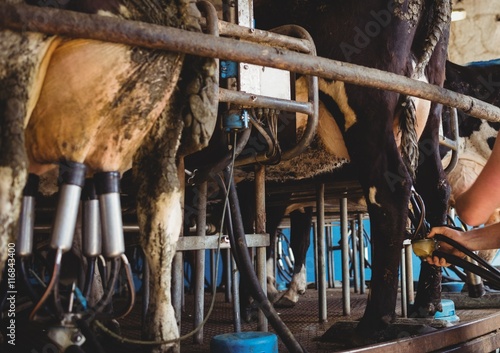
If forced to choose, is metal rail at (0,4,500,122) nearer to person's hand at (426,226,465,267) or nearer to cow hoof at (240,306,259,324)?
person's hand at (426,226,465,267)

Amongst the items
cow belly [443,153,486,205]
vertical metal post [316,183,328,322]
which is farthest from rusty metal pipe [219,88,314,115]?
cow belly [443,153,486,205]

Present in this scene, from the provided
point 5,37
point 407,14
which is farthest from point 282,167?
point 5,37

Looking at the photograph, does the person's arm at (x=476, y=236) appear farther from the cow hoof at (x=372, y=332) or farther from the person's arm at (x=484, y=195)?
the cow hoof at (x=372, y=332)

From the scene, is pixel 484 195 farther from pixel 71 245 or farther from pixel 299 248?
pixel 299 248

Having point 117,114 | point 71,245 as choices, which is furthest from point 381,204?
point 71,245

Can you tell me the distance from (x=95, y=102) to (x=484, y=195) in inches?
66.4

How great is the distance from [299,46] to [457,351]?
1448mm

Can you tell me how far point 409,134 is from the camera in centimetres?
301

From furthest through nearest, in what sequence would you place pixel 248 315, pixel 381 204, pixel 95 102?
pixel 248 315 < pixel 381 204 < pixel 95 102

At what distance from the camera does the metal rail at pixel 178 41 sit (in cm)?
132

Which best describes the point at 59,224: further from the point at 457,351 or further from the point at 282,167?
the point at 282,167

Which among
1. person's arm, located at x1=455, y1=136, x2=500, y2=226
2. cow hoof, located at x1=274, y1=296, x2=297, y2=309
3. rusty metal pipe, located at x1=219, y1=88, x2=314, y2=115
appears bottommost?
cow hoof, located at x1=274, y1=296, x2=297, y2=309

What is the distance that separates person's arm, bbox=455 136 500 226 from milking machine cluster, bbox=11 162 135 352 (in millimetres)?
1558

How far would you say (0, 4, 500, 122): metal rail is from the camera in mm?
1324
